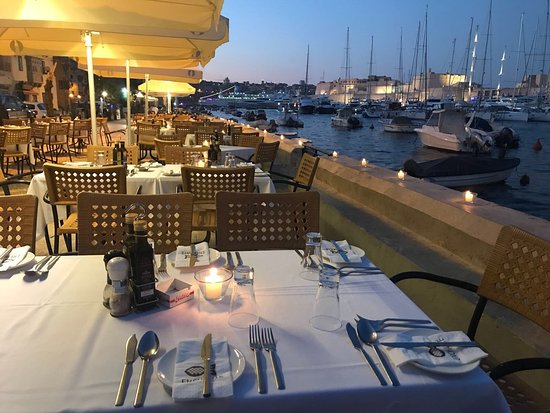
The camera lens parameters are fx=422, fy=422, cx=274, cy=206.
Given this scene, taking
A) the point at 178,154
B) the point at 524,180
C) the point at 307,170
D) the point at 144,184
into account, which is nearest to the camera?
the point at 144,184

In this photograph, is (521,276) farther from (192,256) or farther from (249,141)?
(249,141)

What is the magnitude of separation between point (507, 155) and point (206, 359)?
3461 cm

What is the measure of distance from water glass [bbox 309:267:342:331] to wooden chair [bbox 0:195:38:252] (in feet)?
5.14

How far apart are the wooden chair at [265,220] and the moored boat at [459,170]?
11.8m

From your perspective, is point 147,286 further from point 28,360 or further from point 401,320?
point 401,320

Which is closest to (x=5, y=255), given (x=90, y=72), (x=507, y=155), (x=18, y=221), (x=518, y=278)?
(x=18, y=221)

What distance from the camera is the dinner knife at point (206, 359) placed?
936mm

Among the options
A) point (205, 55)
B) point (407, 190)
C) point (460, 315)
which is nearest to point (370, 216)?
point (407, 190)

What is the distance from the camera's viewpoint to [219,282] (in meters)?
1.38

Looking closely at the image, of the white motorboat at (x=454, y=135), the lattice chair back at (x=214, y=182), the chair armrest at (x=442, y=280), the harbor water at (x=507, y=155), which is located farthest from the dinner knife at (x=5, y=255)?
the white motorboat at (x=454, y=135)

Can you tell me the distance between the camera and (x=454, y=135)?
27.1 meters

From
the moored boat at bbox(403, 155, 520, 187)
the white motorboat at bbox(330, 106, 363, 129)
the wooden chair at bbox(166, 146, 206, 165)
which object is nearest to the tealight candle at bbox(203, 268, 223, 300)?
the wooden chair at bbox(166, 146, 206, 165)

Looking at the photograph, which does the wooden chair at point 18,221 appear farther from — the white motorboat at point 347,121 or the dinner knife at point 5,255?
the white motorboat at point 347,121

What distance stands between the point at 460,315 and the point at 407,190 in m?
1.73
